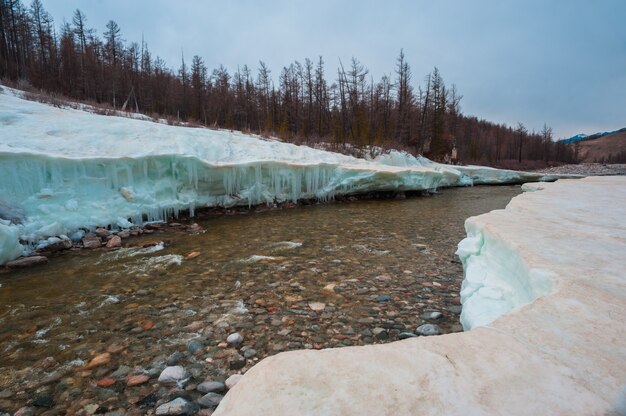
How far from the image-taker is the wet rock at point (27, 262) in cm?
465

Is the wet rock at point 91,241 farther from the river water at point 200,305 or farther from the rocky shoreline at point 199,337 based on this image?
the rocky shoreline at point 199,337

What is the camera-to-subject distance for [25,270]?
4.57 m

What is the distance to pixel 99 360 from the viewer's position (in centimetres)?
242

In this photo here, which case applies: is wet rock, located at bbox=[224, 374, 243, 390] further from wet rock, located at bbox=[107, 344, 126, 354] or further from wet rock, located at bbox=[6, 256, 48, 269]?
wet rock, located at bbox=[6, 256, 48, 269]

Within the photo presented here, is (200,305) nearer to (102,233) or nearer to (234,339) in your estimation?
(234,339)

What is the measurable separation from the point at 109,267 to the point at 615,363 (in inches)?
219

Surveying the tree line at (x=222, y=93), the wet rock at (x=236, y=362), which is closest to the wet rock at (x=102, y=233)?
the wet rock at (x=236, y=362)

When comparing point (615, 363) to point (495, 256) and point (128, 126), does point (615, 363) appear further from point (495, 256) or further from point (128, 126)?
point (128, 126)

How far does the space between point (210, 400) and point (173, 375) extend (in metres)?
0.44

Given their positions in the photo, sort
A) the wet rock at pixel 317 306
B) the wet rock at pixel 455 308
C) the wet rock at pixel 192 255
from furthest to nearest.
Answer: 1. the wet rock at pixel 192 255
2. the wet rock at pixel 317 306
3. the wet rock at pixel 455 308

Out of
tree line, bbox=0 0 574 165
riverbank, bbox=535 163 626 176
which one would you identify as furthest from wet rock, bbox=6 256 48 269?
riverbank, bbox=535 163 626 176

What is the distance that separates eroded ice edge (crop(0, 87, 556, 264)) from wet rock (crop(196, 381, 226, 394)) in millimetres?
4807

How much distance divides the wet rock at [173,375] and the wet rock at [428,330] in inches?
79.2

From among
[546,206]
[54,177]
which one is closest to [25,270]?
[54,177]
